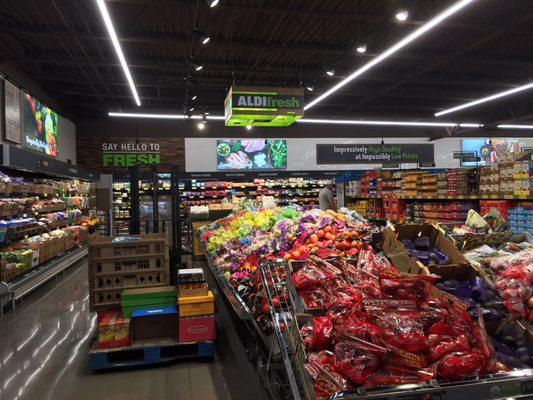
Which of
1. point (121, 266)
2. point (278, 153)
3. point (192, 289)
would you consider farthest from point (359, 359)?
point (278, 153)

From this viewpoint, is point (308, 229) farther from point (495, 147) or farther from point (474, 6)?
point (495, 147)

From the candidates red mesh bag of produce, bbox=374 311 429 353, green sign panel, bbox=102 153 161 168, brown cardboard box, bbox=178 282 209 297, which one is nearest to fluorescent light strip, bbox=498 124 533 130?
green sign panel, bbox=102 153 161 168

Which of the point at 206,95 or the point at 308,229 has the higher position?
the point at 206,95

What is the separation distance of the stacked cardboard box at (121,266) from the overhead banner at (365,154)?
12.0 metres

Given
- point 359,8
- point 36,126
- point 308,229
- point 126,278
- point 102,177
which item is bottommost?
point 126,278

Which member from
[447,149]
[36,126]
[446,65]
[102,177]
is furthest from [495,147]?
[36,126]

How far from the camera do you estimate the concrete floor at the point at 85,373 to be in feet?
11.2

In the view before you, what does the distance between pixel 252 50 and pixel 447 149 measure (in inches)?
429

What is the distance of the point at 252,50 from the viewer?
382 inches

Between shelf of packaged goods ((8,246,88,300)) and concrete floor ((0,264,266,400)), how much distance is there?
0.92 metres

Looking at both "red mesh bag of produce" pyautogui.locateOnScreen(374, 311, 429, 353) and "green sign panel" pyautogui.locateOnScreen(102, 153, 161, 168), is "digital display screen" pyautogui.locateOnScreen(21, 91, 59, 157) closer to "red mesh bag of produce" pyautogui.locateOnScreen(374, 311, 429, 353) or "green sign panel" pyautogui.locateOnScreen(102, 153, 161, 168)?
"green sign panel" pyautogui.locateOnScreen(102, 153, 161, 168)

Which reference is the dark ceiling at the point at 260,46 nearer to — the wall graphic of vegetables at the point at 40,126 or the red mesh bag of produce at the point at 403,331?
the wall graphic of vegetables at the point at 40,126

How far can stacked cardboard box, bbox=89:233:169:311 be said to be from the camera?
4527 millimetres

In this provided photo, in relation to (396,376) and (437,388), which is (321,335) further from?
(437,388)
